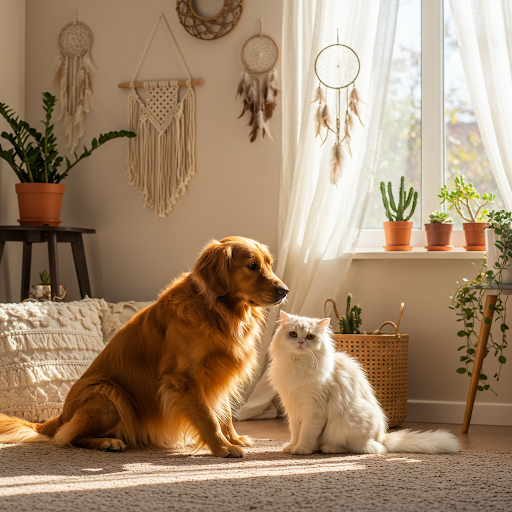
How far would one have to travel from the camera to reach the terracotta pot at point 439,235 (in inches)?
117

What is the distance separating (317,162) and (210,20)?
1.00 meters

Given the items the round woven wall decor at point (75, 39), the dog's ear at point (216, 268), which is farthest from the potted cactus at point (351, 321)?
the round woven wall decor at point (75, 39)

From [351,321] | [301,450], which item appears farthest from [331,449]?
[351,321]

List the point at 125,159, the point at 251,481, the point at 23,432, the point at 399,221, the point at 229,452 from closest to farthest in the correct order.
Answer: the point at 251,481 < the point at 229,452 < the point at 23,432 < the point at 399,221 < the point at 125,159

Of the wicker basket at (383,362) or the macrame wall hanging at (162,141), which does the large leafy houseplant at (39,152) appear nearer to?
the macrame wall hanging at (162,141)

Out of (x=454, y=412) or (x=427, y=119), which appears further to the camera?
(x=427, y=119)

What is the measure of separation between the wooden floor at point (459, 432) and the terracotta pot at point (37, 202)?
1463 millimetres

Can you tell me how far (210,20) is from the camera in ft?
10.9

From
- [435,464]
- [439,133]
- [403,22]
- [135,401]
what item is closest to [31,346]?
[135,401]

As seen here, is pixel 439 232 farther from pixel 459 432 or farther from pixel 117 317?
pixel 117 317

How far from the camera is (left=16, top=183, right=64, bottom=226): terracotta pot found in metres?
3.17

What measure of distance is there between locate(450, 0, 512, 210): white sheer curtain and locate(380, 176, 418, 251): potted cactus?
42cm

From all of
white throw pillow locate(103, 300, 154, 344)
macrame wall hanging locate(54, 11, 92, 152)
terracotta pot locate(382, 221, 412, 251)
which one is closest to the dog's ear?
white throw pillow locate(103, 300, 154, 344)

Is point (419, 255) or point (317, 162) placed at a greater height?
point (317, 162)
